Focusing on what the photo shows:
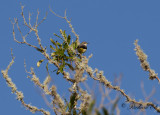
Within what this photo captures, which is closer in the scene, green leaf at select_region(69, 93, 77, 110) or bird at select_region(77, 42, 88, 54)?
green leaf at select_region(69, 93, 77, 110)

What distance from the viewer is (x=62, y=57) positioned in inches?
227

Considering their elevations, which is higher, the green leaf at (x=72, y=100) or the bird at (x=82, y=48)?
the bird at (x=82, y=48)

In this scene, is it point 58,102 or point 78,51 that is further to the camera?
point 78,51

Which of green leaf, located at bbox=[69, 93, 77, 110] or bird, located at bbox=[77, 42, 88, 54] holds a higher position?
bird, located at bbox=[77, 42, 88, 54]

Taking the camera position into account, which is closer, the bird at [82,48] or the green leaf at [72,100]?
the green leaf at [72,100]

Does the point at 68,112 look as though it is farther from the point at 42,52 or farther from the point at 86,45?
the point at 86,45

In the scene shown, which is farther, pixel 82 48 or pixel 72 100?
pixel 82 48

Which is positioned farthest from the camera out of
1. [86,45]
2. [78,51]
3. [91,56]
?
[86,45]

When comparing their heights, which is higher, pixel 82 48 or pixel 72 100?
pixel 82 48

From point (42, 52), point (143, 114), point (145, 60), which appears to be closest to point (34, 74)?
point (42, 52)

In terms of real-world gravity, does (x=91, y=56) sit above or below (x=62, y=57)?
below

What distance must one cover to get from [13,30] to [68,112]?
Result: 4.50ft

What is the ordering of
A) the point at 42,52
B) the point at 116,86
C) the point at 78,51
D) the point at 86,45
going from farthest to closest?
1. the point at 86,45
2. the point at 78,51
3. the point at 42,52
4. the point at 116,86

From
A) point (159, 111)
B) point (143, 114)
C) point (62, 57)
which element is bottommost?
point (143, 114)
